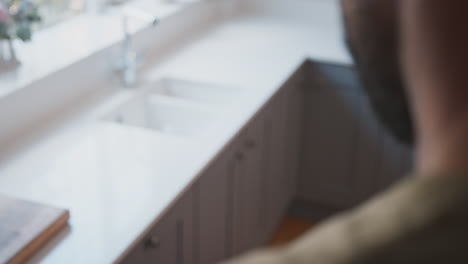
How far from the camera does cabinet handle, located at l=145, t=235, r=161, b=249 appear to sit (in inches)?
56.2

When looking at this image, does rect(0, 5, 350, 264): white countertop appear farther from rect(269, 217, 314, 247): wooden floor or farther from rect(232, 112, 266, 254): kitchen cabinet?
rect(269, 217, 314, 247): wooden floor

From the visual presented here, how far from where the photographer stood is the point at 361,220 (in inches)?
14.1

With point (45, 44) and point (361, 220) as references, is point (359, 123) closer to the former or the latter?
point (45, 44)

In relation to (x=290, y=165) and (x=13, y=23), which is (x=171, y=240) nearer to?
(x=13, y=23)

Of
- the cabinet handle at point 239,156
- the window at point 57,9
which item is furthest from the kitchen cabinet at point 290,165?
the window at point 57,9

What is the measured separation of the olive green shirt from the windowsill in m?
1.54

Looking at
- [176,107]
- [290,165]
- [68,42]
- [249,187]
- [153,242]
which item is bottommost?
[290,165]

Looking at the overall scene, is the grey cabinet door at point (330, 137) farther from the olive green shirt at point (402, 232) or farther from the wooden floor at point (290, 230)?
the olive green shirt at point (402, 232)

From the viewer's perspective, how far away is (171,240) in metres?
1.59

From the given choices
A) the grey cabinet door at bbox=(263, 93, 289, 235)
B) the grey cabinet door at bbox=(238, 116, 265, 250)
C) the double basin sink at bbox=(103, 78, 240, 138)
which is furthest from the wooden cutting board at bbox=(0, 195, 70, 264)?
the grey cabinet door at bbox=(263, 93, 289, 235)

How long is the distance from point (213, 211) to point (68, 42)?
876mm

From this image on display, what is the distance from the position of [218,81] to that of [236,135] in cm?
47

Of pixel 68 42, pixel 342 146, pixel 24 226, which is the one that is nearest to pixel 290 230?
pixel 342 146

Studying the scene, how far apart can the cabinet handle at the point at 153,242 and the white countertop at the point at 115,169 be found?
0.20ft
